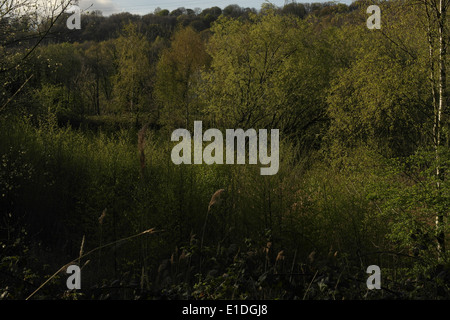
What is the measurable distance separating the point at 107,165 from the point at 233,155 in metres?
3.67

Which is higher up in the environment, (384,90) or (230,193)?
(384,90)

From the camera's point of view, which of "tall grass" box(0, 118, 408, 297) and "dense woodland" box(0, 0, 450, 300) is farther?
"tall grass" box(0, 118, 408, 297)

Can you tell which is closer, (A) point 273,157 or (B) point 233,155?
(A) point 273,157

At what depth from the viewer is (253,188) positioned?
994 cm

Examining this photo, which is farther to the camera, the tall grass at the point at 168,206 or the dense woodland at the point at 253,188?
the tall grass at the point at 168,206

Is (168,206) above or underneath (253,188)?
underneath

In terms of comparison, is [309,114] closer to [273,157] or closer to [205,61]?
[273,157]

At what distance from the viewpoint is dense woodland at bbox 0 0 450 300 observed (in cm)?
522

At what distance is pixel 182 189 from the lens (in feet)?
35.7

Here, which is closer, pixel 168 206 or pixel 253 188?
pixel 253 188

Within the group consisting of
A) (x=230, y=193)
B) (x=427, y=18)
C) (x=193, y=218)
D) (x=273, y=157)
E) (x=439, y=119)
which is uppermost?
(x=427, y=18)

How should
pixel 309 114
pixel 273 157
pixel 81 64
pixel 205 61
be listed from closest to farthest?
pixel 273 157 < pixel 309 114 < pixel 205 61 < pixel 81 64

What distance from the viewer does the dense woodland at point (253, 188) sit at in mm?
5219
